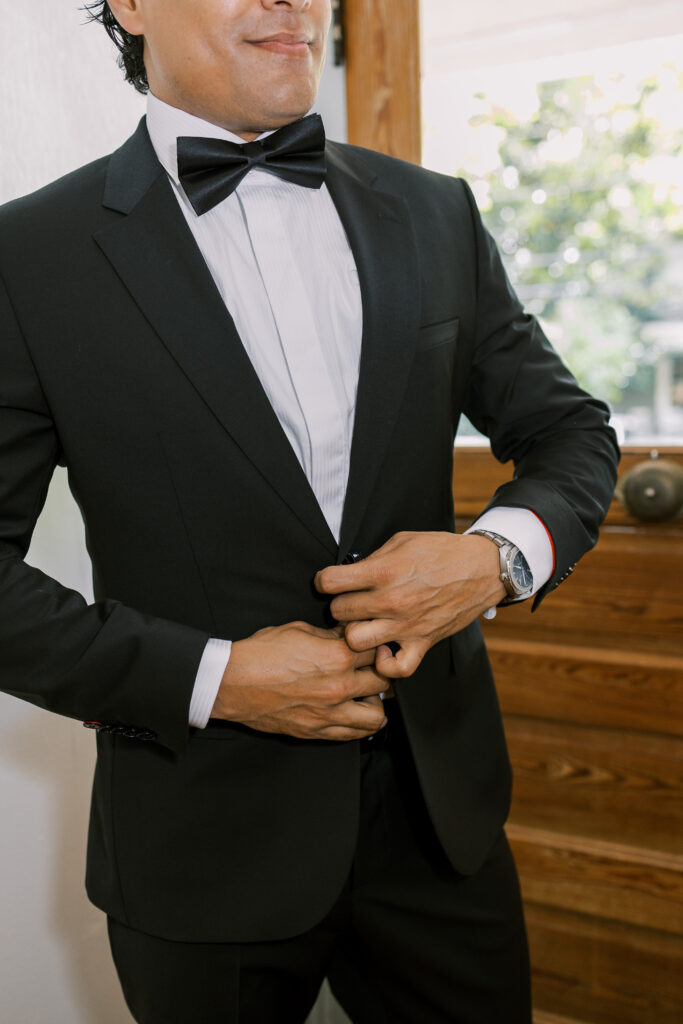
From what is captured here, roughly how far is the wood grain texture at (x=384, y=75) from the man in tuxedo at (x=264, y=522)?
61 centimetres

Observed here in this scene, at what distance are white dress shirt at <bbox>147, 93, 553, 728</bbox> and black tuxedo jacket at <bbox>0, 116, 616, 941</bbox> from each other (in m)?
0.03

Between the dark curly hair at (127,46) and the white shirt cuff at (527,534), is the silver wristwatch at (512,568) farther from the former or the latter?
the dark curly hair at (127,46)

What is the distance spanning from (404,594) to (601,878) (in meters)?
1.13

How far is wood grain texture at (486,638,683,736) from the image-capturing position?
158cm

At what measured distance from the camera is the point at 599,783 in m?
1.65

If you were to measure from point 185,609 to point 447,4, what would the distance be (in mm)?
1276

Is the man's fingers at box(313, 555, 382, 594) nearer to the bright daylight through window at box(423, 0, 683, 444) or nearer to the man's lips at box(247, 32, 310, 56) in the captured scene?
the man's lips at box(247, 32, 310, 56)

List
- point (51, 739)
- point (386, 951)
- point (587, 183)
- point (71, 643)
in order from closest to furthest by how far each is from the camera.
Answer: point (71, 643) → point (386, 951) → point (51, 739) → point (587, 183)

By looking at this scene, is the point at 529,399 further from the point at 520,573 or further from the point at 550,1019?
the point at 550,1019

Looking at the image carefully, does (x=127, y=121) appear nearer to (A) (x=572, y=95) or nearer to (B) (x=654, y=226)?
(A) (x=572, y=95)

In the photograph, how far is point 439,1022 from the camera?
3.49 feet

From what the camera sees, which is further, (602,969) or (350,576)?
(602,969)

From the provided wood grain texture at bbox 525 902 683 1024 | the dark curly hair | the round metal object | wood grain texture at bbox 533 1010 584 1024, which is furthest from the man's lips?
wood grain texture at bbox 533 1010 584 1024

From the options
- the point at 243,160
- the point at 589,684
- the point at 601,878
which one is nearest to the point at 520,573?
the point at 243,160
